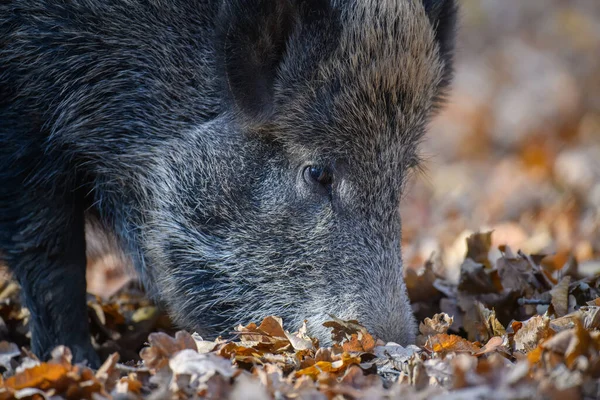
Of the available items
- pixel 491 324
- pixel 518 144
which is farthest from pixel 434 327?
pixel 518 144

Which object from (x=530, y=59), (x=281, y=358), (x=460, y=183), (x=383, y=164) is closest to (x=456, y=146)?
(x=460, y=183)

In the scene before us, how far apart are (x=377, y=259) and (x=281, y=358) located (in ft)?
2.88

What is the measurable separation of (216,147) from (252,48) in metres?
0.55

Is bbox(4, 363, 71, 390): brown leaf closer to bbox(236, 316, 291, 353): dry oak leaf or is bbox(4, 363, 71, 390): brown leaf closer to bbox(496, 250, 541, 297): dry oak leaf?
bbox(236, 316, 291, 353): dry oak leaf

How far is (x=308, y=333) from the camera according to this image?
362cm

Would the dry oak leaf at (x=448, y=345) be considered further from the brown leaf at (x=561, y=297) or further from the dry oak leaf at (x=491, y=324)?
the brown leaf at (x=561, y=297)

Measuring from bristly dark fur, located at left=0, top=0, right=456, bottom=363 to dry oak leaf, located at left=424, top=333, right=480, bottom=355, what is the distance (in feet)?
0.91

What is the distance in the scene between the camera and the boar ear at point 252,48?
3711mm

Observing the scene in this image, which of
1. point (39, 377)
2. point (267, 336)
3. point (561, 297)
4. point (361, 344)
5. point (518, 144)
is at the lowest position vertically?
point (39, 377)

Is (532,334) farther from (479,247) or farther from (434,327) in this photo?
(479,247)

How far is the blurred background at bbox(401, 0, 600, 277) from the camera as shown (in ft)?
20.4

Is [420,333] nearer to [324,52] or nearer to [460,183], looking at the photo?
[324,52]

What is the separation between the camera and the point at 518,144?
386 inches

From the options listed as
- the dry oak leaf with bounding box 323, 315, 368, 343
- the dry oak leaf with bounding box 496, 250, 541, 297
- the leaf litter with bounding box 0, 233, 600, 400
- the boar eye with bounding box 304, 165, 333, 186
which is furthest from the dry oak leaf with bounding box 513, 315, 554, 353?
the boar eye with bounding box 304, 165, 333, 186
